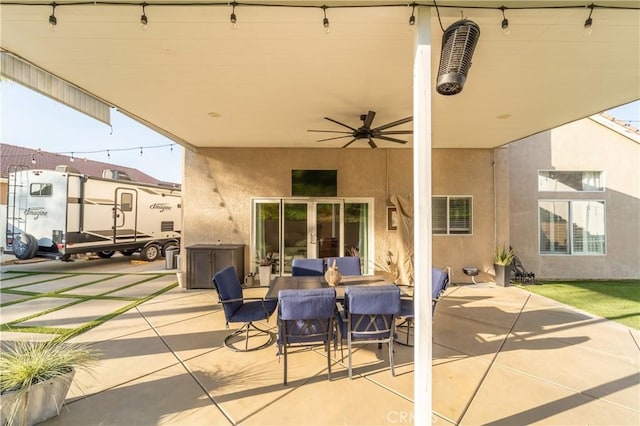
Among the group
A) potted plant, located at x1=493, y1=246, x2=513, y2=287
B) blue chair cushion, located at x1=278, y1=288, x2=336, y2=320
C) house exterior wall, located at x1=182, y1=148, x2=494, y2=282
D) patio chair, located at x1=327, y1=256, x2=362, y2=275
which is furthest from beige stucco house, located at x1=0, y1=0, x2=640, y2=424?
potted plant, located at x1=493, y1=246, x2=513, y2=287

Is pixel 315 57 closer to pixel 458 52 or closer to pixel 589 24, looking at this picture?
pixel 458 52

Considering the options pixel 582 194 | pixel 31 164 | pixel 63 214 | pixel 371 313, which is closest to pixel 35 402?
pixel 371 313

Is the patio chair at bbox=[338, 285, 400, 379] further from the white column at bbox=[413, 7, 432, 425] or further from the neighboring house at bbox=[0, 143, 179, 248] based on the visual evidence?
the neighboring house at bbox=[0, 143, 179, 248]

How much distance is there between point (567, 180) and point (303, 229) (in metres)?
7.36

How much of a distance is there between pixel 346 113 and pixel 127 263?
9.66m

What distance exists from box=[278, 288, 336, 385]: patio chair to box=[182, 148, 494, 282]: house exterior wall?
4.30 metres

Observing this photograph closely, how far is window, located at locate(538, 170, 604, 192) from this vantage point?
7238 mm

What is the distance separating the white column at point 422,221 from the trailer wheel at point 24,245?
33.2 feet

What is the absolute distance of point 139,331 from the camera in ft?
12.6

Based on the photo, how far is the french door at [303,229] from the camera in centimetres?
678

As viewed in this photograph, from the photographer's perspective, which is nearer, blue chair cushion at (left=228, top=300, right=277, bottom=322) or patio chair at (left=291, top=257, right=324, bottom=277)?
blue chair cushion at (left=228, top=300, right=277, bottom=322)

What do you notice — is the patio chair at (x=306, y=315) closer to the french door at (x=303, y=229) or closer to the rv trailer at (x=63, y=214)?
the french door at (x=303, y=229)

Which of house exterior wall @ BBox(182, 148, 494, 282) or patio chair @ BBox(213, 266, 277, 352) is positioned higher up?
house exterior wall @ BBox(182, 148, 494, 282)

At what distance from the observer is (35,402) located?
2.04m
